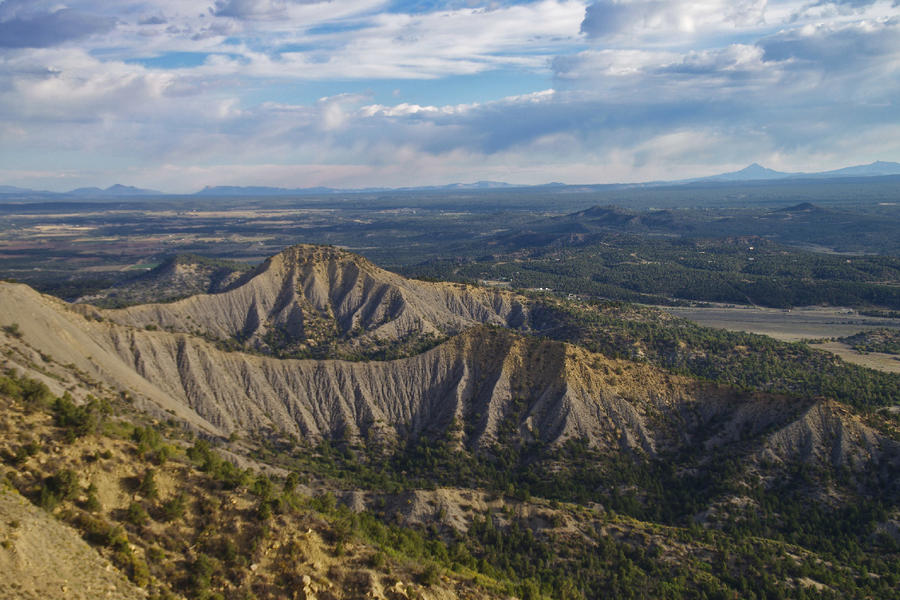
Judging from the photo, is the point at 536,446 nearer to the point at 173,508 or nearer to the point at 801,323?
the point at 173,508

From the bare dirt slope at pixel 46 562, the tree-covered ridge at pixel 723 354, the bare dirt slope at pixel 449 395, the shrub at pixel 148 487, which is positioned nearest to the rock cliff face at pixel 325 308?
the tree-covered ridge at pixel 723 354

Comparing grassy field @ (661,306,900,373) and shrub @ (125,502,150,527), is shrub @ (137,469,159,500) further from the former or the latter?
grassy field @ (661,306,900,373)

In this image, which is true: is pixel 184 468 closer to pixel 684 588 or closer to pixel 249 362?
pixel 684 588

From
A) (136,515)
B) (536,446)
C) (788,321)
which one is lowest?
(788,321)

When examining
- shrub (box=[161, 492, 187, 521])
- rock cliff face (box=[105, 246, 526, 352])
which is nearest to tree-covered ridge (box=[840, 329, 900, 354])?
rock cliff face (box=[105, 246, 526, 352])

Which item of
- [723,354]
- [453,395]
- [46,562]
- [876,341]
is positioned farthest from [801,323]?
[46,562]

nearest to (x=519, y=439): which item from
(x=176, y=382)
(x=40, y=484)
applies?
(x=176, y=382)
